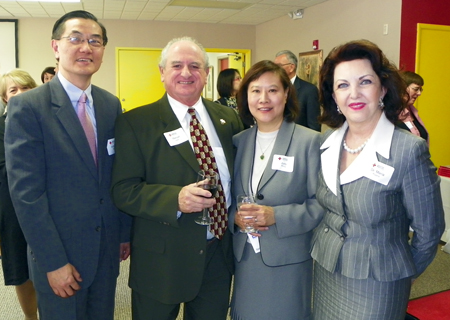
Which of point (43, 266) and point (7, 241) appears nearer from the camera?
point (43, 266)

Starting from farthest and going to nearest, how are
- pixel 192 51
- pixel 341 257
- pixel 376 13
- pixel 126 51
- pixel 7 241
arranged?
pixel 126 51, pixel 376 13, pixel 7 241, pixel 192 51, pixel 341 257

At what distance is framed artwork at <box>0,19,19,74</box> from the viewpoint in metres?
8.43

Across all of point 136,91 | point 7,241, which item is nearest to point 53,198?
point 7,241

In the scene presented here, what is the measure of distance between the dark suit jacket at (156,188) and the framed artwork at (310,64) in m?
5.61

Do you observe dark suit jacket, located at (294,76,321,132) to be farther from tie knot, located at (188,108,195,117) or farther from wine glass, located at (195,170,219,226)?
wine glass, located at (195,170,219,226)

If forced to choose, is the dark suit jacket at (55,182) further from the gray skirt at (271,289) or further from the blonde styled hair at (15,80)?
the blonde styled hair at (15,80)

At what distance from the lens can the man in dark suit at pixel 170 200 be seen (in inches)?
71.1

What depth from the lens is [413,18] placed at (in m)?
5.48

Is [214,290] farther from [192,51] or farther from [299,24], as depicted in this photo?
[299,24]

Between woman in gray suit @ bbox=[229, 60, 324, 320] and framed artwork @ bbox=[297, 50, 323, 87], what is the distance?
528 cm

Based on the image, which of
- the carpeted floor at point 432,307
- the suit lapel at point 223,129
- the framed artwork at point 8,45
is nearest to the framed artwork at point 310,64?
the carpeted floor at point 432,307

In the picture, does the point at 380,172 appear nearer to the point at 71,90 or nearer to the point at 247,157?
the point at 247,157

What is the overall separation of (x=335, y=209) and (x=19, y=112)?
4.63ft

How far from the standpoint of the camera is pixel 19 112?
1.70m
